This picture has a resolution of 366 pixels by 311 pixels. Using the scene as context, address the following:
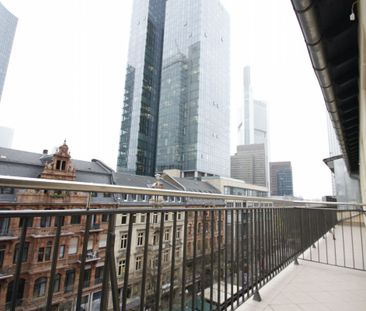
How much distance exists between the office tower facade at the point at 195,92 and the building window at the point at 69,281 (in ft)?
129

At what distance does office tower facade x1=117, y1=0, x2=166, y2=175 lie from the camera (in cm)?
4606

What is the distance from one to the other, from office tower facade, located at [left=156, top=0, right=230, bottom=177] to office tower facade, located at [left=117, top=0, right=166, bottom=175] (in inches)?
113

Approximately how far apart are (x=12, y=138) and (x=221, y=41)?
3983 inches

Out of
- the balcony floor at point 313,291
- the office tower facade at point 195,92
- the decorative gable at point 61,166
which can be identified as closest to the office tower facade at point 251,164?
the office tower facade at point 195,92

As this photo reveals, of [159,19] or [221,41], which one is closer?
[221,41]

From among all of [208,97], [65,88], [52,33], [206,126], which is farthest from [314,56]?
[65,88]

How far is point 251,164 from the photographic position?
108 meters

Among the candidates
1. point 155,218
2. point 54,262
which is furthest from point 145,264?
point 54,262

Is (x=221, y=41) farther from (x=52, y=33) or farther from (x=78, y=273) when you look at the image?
(x=78, y=273)

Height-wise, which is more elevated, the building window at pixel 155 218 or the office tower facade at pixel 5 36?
the office tower facade at pixel 5 36

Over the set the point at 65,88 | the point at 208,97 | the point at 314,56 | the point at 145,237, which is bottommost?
the point at 145,237

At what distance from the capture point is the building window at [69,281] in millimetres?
904

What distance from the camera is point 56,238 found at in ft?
2.74

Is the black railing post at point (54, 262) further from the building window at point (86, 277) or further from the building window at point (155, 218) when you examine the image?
the building window at point (155, 218)
